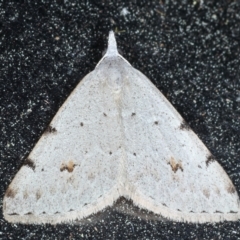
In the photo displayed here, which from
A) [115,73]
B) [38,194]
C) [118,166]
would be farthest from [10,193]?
[115,73]

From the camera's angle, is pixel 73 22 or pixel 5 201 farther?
pixel 73 22

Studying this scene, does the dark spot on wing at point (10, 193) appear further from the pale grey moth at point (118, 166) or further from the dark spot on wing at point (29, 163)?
the dark spot on wing at point (29, 163)

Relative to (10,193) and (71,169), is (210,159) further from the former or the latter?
(10,193)

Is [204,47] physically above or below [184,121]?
above

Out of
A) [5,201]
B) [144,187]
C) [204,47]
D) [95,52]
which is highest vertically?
[204,47]

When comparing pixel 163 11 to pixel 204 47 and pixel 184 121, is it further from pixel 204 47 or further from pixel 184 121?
pixel 184 121

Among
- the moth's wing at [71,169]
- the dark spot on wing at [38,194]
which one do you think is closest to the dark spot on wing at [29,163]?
the moth's wing at [71,169]

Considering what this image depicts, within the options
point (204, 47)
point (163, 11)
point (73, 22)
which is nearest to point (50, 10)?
point (73, 22)
